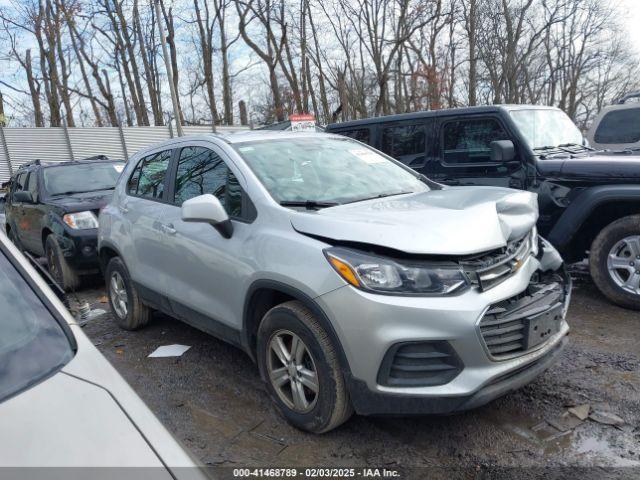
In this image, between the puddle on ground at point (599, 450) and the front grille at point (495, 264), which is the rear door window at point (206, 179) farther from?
the puddle on ground at point (599, 450)

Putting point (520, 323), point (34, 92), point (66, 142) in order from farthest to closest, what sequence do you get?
point (34, 92), point (66, 142), point (520, 323)

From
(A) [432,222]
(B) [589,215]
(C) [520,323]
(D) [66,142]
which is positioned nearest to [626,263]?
(B) [589,215]

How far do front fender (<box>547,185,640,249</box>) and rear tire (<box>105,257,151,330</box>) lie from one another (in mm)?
3914

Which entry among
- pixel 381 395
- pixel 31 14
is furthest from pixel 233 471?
pixel 31 14

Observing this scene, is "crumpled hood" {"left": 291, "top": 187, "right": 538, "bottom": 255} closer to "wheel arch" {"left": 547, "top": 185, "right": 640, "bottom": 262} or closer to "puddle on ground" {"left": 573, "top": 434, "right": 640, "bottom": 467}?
"puddle on ground" {"left": 573, "top": 434, "right": 640, "bottom": 467}

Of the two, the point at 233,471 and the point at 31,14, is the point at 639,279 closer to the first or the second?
the point at 233,471

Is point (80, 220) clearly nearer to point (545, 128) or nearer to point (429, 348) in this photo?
point (429, 348)

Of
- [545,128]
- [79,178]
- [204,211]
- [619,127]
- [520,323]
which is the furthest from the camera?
[619,127]

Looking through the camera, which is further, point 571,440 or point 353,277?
point 571,440

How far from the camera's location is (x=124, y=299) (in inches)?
191

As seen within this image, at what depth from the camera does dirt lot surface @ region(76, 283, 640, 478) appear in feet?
8.65

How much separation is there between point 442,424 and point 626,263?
265cm

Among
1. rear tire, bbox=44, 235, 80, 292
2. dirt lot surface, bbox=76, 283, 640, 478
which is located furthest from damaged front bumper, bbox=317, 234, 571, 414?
rear tire, bbox=44, 235, 80, 292

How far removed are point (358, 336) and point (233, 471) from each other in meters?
1.03
